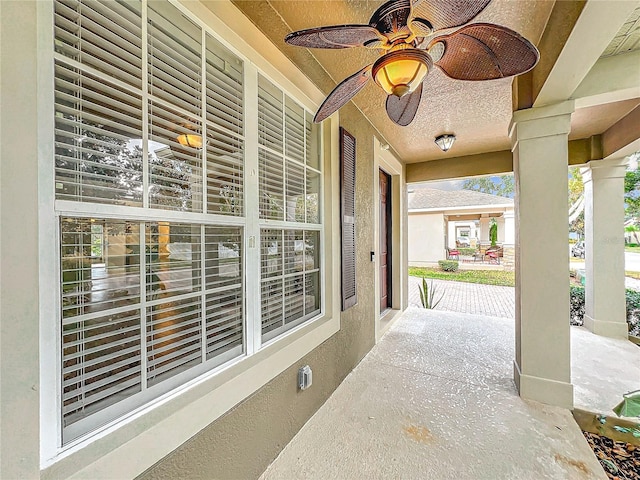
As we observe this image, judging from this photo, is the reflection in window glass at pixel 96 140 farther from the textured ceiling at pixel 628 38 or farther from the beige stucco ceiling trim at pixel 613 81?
the beige stucco ceiling trim at pixel 613 81

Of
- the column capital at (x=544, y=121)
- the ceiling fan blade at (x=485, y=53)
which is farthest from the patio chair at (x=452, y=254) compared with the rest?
the ceiling fan blade at (x=485, y=53)

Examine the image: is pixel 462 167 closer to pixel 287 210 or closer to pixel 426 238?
pixel 287 210

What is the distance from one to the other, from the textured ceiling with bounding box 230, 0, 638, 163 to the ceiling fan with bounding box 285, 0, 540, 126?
1.20 ft

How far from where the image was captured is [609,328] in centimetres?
379

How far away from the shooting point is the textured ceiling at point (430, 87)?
168 centimetres

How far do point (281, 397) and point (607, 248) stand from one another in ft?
16.2

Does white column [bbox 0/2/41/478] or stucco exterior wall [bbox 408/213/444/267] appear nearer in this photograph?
white column [bbox 0/2/41/478]

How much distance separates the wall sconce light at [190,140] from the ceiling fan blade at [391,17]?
99 centimetres

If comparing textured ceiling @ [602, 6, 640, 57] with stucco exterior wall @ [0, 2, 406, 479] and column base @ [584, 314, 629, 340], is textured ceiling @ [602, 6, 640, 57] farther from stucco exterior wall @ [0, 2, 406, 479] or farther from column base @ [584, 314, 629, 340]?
column base @ [584, 314, 629, 340]

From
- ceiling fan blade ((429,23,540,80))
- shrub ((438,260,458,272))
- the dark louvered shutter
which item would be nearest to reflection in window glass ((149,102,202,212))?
ceiling fan blade ((429,23,540,80))

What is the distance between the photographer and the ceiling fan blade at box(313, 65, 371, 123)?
55.6 inches

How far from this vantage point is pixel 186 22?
131 cm

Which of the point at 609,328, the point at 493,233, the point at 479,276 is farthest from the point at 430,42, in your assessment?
the point at 493,233

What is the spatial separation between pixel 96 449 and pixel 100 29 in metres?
1.57
